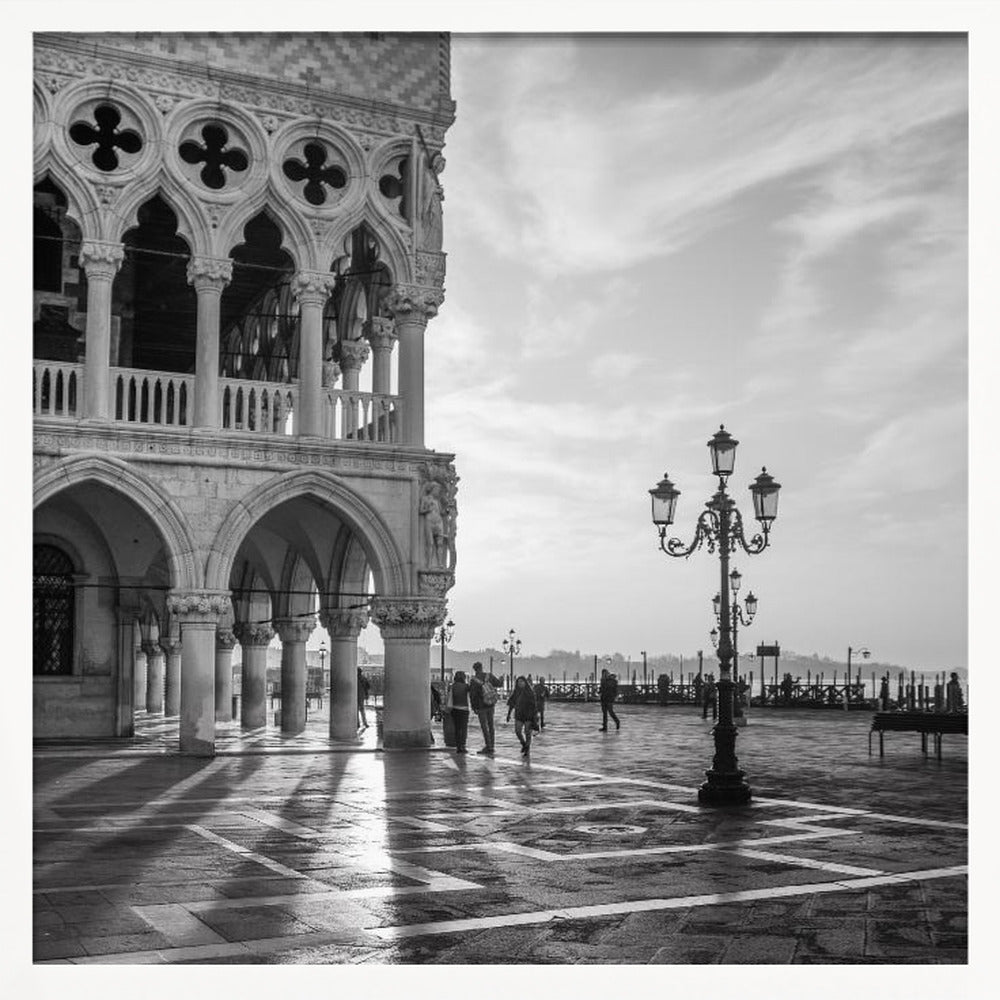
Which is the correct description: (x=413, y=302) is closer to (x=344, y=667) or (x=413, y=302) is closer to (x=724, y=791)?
(x=344, y=667)

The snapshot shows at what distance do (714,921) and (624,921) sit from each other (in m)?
0.48

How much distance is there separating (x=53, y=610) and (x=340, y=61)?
8.62m

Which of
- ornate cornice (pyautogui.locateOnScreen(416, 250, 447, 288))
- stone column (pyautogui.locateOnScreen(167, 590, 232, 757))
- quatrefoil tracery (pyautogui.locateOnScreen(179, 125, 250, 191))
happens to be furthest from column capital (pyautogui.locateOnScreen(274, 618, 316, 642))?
quatrefoil tracery (pyautogui.locateOnScreen(179, 125, 250, 191))

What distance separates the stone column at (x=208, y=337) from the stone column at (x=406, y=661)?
3.36 meters

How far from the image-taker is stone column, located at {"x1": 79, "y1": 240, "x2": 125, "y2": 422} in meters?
17.7

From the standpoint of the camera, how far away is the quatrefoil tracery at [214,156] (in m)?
19.0

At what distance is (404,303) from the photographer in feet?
64.4

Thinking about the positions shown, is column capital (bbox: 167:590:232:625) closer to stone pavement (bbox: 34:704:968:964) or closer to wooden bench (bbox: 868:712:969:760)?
stone pavement (bbox: 34:704:968:964)

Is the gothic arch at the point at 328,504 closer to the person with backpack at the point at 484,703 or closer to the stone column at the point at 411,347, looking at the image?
the stone column at the point at 411,347

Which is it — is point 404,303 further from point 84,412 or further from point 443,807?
point 443,807

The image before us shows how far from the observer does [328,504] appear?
19.1 metres
